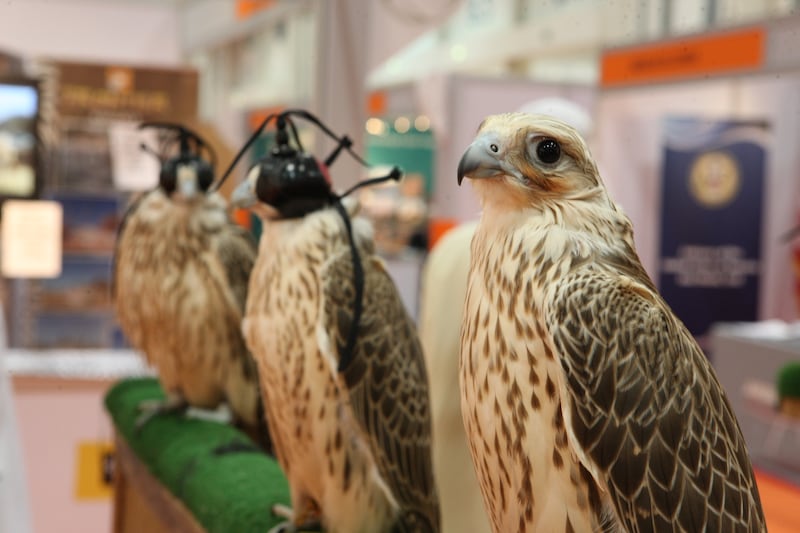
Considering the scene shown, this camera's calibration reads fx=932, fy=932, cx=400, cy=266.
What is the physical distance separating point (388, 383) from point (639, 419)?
383mm

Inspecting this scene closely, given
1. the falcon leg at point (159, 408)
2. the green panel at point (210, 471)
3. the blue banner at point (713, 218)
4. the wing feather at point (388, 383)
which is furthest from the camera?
the blue banner at point (713, 218)

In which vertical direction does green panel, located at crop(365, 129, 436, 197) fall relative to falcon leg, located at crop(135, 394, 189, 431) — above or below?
above

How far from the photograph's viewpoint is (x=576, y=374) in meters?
0.67

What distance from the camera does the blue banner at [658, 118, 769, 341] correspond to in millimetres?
3973

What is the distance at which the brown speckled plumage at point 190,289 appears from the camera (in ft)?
4.47

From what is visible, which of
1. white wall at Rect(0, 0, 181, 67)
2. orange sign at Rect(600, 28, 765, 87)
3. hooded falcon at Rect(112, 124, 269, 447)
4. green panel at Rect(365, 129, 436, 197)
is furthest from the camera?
green panel at Rect(365, 129, 436, 197)

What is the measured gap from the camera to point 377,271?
105cm

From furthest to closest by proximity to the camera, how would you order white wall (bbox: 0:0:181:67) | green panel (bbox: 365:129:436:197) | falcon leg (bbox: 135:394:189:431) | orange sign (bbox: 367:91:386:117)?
green panel (bbox: 365:129:436:197)
orange sign (bbox: 367:91:386:117)
white wall (bbox: 0:0:181:67)
falcon leg (bbox: 135:394:189:431)

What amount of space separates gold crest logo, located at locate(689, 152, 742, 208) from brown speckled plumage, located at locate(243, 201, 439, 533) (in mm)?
3274

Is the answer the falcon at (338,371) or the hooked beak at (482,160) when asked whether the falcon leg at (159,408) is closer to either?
the falcon at (338,371)

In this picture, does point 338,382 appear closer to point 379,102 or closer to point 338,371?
point 338,371

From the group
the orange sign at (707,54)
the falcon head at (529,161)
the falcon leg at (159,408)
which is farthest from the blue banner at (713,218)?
the falcon head at (529,161)

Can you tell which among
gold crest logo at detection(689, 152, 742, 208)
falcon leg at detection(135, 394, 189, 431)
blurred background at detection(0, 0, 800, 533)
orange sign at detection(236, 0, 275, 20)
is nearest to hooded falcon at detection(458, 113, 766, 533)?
blurred background at detection(0, 0, 800, 533)

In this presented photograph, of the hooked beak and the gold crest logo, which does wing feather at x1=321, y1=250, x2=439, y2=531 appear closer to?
the hooked beak
